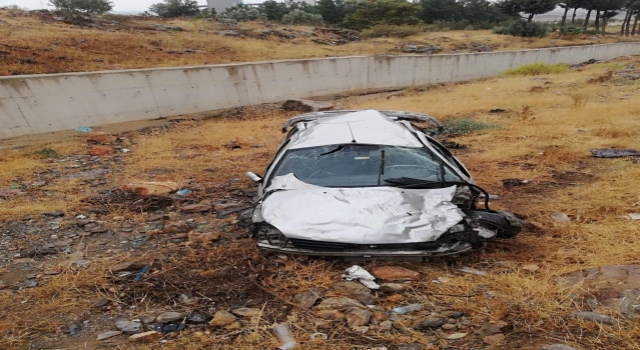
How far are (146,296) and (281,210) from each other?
1.39m

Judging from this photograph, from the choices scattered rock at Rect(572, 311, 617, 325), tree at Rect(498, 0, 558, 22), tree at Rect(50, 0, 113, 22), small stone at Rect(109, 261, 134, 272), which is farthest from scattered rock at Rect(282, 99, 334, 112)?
tree at Rect(498, 0, 558, 22)

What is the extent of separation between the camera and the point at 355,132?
16.9 ft

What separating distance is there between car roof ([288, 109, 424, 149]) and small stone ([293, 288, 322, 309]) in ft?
6.30

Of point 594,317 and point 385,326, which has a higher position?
point 594,317

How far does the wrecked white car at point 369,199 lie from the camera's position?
12.1ft

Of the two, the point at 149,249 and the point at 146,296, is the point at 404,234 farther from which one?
the point at 149,249

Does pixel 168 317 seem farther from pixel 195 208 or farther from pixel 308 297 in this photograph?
pixel 195 208

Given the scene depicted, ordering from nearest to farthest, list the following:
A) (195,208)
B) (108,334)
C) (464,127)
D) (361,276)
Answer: (108,334) → (361,276) → (195,208) → (464,127)

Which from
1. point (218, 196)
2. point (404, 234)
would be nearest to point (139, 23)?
point (218, 196)

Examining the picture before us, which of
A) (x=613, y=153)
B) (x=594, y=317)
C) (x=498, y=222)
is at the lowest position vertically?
(x=613, y=153)

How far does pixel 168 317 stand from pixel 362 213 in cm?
182

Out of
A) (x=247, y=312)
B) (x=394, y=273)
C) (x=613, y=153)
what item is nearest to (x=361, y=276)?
(x=394, y=273)

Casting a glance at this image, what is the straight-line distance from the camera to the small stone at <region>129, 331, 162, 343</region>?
304 centimetres

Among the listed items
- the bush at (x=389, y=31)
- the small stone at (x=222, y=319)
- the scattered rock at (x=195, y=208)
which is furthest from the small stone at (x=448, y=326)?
the bush at (x=389, y=31)
